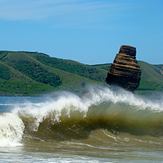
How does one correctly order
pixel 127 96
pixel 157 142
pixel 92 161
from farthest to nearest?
pixel 127 96, pixel 157 142, pixel 92 161

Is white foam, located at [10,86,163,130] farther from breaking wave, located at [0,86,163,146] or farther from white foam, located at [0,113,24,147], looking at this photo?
white foam, located at [0,113,24,147]

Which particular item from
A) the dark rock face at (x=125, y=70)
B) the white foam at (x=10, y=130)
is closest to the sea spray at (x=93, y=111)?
the white foam at (x=10, y=130)

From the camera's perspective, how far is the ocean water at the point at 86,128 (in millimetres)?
21938

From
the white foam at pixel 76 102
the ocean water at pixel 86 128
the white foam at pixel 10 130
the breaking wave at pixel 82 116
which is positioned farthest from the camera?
the white foam at pixel 76 102

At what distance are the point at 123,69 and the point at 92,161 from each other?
12.9 m

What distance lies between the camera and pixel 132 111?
32.1 metres

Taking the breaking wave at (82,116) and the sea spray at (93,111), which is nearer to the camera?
the breaking wave at (82,116)

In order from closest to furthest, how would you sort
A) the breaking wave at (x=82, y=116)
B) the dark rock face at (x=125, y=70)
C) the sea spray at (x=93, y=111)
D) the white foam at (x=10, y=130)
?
the white foam at (x=10, y=130) → the breaking wave at (x=82, y=116) → the sea spray at (x=93, y=111) → the dark rock face at (x=125, y=70)

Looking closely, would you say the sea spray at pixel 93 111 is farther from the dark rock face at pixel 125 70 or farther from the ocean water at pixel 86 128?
the dark rock face at pixel 125 70

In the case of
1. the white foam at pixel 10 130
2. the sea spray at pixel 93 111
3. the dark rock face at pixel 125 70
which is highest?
the dark rock face at pixel 125 70

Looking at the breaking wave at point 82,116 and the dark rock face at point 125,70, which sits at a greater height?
the dark rock face at point 125,70

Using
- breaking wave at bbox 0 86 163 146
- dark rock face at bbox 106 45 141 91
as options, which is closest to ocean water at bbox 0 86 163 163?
breaking wave at bbox 0 86 163 146

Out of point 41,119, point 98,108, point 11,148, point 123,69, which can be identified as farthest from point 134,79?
point 11,148

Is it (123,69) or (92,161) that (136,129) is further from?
(92,161)
